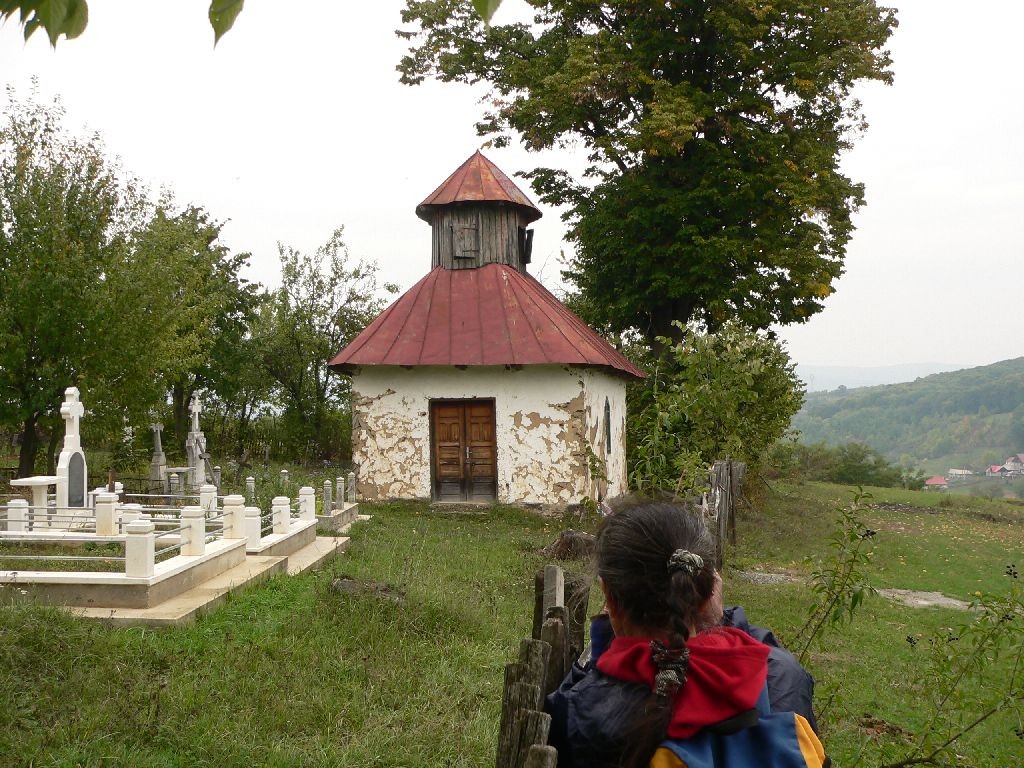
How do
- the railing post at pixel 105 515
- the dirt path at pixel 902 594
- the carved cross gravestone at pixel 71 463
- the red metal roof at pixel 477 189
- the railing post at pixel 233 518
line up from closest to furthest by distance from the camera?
the railing post at pixel 105 515 < the railing post at pixel 233 518 < the dirt path at pixel 902 594 < the carved cross gravestone at pixel 71 463 < the red metal roof at pixel 477 189

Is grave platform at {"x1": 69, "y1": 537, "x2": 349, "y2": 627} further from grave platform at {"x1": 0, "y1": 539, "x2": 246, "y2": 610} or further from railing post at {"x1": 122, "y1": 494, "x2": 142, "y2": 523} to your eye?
railing post at {"x1": 122, "y1": 494, "x2": 142, "y2": 523}

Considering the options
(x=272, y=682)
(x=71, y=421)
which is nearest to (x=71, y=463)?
(x=71, y=421)

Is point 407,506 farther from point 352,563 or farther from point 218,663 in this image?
point 218,663

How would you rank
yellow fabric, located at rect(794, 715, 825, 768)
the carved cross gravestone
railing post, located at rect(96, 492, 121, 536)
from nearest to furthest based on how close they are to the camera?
yellow fabric, located at rect(794, 715, 825, 768), railing post, located at rect(96, 492, 121, 536), the carved cross gravestone

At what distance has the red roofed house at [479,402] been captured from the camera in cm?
1864

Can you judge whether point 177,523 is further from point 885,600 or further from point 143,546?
point 885,600

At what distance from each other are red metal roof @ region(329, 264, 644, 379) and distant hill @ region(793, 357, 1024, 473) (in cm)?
6209

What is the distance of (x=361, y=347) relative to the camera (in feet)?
64.3

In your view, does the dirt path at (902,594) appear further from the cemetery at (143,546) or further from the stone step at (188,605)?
the stone step at (188,605)

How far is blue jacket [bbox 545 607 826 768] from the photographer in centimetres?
231

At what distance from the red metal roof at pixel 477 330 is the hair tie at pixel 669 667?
15775mm

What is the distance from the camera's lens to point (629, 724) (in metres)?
2.35

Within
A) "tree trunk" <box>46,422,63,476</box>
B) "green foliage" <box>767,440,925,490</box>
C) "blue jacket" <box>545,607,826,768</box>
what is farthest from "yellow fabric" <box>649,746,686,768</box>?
"green foliage" <box>767,440,925,490</box>

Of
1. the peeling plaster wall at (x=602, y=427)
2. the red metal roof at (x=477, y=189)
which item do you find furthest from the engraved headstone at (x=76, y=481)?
the red metal roof at (x=477, y=189)
